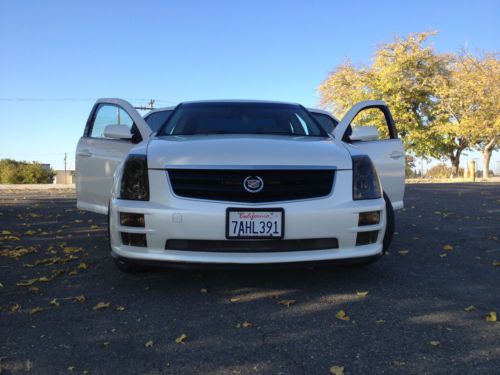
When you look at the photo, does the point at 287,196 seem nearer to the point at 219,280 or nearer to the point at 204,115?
the point at 219,280

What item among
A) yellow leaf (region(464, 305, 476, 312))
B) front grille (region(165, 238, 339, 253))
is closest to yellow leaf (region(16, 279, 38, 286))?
front grille (region(165, 238, 339, 253))

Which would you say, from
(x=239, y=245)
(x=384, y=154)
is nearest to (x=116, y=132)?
(x=239, y=245)

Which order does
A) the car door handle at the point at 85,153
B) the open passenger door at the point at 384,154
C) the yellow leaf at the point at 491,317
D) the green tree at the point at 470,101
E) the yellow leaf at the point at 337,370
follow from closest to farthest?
the yellow leaf at the point at 337,370 → the yellow leaf at the point at 491,317 → the open passenger door at the point at 384,154 → the car door handle at the point at 85,153 → the green tree at the point at 470,101

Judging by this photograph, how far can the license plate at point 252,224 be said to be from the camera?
2.96 metres

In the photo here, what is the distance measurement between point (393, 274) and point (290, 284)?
0.90 m

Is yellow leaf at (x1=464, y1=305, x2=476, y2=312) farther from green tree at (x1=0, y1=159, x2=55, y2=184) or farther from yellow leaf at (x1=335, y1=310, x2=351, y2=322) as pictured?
green tree at (x1=0, y1=159, x2=55, y2=184)

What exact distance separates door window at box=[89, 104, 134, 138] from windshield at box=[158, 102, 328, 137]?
695 mm

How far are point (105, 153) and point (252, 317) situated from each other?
8.05 ft

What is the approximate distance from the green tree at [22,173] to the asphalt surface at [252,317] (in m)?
37.0

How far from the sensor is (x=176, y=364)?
2.19m

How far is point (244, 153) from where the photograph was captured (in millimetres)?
3193

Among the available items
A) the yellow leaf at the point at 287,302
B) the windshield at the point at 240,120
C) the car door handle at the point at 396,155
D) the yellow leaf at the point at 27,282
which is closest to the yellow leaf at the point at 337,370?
the yellow leaf at the point at 287,302

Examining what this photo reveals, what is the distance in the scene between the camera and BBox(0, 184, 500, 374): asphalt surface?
7.27 feet

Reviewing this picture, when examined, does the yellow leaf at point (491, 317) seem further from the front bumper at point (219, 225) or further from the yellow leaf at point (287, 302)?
the yellow leaf at point (287, 302)
